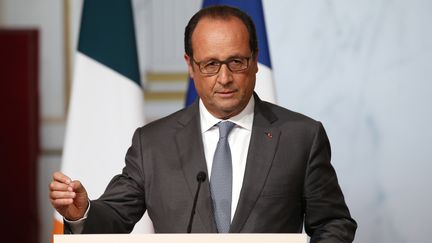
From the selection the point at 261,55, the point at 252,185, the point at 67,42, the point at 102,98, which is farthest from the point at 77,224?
the point at 67,42

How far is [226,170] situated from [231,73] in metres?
0.23

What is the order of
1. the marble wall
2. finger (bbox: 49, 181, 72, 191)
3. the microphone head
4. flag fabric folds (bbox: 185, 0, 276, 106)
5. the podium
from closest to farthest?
the podium, finger (bbox: 49, 181, 72, 191), the microphone head, flag fabric folds (bbox: 185, 0, 276, 106), the marble wall

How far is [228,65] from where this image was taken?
190cm

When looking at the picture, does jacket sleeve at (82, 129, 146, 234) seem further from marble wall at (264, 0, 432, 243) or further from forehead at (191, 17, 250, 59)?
marble wall at (264, 0, 432, 243)

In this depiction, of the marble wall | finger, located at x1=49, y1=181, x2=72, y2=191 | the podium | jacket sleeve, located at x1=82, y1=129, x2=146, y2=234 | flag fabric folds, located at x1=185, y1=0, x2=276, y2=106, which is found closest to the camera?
the podium

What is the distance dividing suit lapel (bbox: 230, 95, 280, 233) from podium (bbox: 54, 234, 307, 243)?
0.32m

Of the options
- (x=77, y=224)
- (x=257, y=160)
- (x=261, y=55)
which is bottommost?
(x=77, y=224)

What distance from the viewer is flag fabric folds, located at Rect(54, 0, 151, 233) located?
304 cm

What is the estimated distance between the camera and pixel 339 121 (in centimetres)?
363

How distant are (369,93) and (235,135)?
174cm

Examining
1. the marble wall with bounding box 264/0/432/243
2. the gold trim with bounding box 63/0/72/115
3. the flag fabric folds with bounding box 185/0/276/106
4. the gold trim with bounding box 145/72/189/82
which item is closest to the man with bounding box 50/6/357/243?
the flag fabric folds with bounding box 185/0/276/106

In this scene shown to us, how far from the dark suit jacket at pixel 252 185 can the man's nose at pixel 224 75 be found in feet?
0.53

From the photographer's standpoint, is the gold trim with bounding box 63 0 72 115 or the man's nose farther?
the gold trim with bounding box 63 0 72 115

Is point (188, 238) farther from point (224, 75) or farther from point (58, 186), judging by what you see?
point (224, 75)
